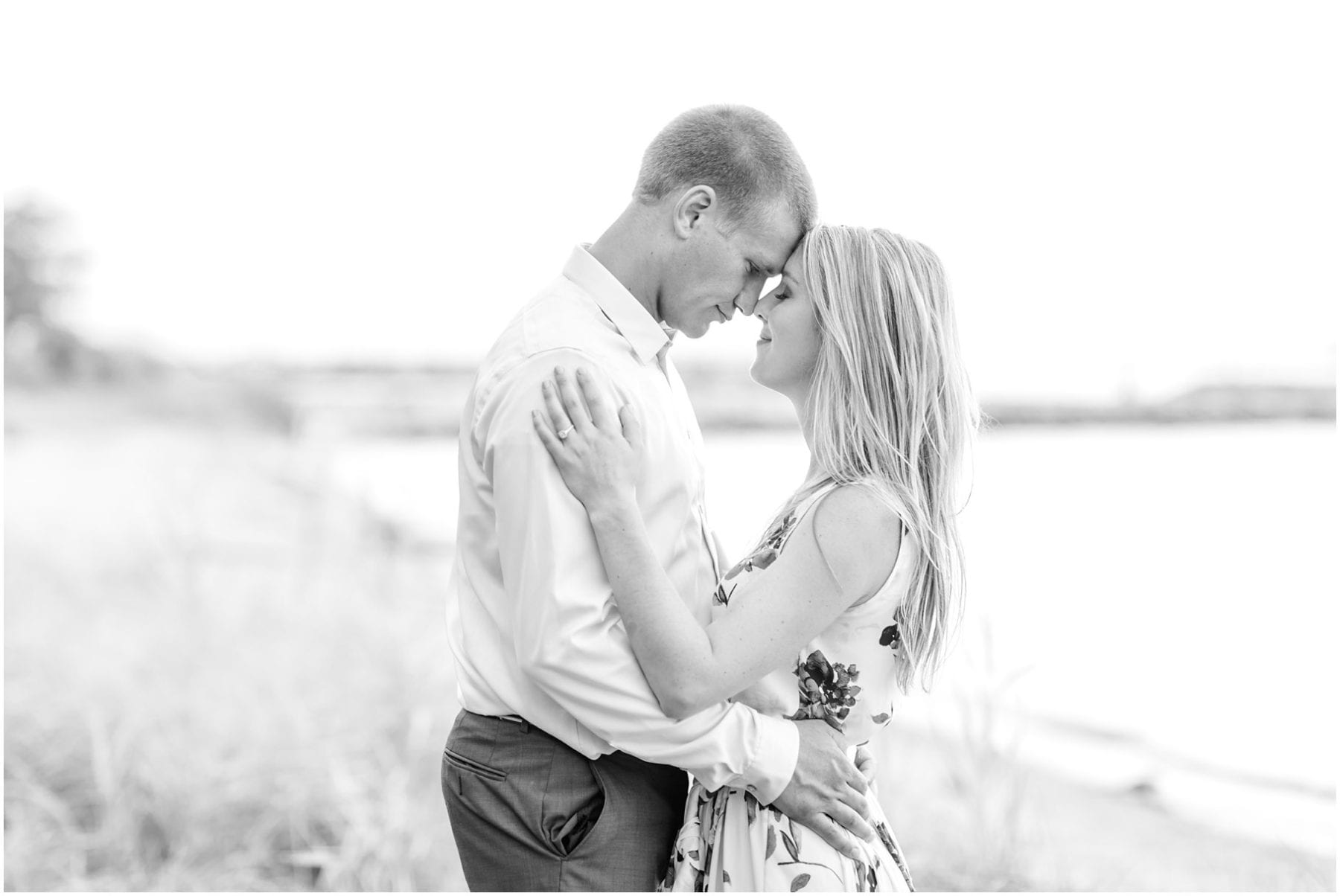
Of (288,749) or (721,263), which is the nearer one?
(721,263)

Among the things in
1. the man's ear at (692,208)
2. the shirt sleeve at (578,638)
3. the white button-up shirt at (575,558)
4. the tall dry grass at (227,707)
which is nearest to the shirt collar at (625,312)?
the white button-up shirt at (575,558)

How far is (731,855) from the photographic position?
184cm

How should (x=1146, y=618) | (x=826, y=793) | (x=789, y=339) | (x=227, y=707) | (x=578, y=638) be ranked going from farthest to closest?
(x=1146, y=618), (x=227, y=707), (x=789, y=339), (x=826, y=793), (x=578, y=638)

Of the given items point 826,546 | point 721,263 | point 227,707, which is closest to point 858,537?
point 826,546

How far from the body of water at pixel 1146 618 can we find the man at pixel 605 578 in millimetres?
390

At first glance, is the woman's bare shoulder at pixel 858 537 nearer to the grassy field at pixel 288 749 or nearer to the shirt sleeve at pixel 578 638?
the shirt sleeve at pixel 578 638

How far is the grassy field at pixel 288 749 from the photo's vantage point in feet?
10.5

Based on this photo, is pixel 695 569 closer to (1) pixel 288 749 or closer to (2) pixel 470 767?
(2) pixel 470 767

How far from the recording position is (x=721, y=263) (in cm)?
205

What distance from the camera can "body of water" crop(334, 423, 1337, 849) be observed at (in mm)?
5035

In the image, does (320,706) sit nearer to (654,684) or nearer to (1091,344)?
(654,684)

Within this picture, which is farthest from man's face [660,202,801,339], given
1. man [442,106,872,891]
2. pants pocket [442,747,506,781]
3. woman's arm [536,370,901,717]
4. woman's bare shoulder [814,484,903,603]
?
pants pocket [442,747,506,781]

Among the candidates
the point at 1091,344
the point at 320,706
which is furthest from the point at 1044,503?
the point at 320,706

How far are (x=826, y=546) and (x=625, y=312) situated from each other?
572mm
